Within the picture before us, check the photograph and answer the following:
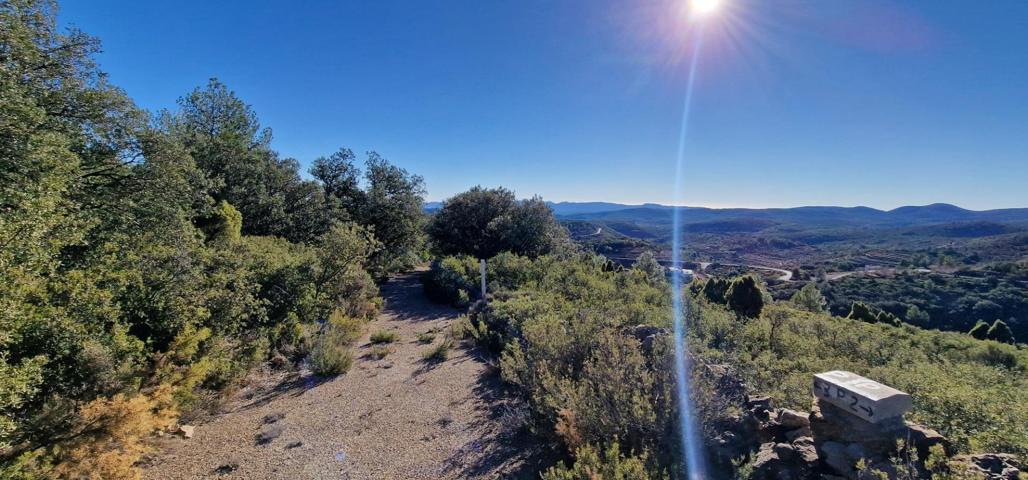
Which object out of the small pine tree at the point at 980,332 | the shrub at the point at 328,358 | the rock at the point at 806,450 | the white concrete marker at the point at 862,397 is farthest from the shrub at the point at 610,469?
the small pine tree at the point at 980,332

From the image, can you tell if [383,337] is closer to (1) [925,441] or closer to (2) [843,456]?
(2) [843,456]

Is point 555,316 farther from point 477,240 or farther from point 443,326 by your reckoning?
point 477,240

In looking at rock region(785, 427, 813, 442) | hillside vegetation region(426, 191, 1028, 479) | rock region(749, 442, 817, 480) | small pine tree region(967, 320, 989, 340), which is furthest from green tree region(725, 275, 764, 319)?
small pine tree region(967, 320, 989, 340)

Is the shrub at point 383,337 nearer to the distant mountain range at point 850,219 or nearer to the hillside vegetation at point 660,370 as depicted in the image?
the hillside vegetation at point 660,370

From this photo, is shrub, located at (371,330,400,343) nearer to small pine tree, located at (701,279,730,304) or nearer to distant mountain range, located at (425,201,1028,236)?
small pine tree, located at (701,279,730,304)

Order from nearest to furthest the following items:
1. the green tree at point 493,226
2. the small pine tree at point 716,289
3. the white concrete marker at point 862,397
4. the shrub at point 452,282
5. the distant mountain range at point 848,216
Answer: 1. the white concrete marker at point 862,397
2. the shrub at point 452,282
3. the small pine tree at point 716,289
4. the green tree at point 493,226
5. the distant mountain range at point 848,216

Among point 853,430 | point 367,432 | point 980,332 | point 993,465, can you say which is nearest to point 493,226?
point 367,432
